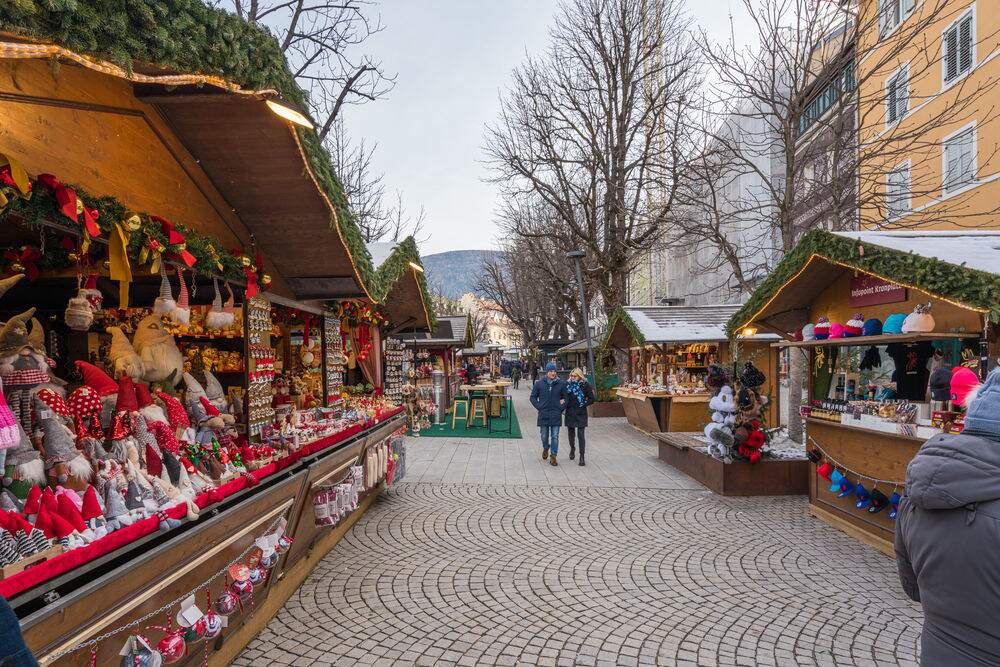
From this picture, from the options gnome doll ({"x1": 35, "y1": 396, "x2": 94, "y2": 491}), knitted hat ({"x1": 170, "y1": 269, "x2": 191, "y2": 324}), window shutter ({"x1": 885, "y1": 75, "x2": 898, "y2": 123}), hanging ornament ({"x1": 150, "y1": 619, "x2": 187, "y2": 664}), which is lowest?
hanging ornament ({"x1": 150, "y1": 619, "x2": 187, "y2": 664})

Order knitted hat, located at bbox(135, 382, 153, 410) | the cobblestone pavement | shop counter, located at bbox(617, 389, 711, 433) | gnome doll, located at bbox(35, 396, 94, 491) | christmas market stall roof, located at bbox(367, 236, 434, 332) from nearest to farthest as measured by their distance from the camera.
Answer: gnome doll, located at bbox(35, 396, 94, 491) → knitted hat, located at bbox(135, 382, 153, 410) → the cobblestone pavement → christmas market stall roof, located at bbox(367, 236, 434, 332) → shop counter, located at bbox(617, 389, 711, 433)

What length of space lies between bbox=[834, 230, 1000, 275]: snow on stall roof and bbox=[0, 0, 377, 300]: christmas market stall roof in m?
5.29

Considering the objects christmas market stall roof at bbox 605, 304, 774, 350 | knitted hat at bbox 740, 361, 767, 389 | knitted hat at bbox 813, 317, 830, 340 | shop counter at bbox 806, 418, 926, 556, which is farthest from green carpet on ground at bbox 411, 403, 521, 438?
knitted hat at bbox 813, 317, 830, 340

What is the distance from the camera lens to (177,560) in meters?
2.85

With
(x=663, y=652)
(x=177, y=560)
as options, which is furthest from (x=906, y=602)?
(x=177, y=560)

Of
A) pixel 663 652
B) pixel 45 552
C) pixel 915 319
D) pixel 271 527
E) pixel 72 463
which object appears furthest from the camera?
pixel 915 319

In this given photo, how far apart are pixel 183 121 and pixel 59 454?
8.22ft

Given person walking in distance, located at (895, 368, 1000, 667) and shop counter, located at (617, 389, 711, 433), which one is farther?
shop counter, located at (617, 389, 711, 433)

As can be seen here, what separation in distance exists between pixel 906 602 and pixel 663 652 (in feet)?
7.40

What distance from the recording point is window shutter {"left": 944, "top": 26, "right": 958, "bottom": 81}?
15.6m

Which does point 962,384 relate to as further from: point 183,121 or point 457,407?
point 457,407

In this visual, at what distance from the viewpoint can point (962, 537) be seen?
1.99 m

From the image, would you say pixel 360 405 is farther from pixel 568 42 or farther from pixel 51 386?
pixel 568 42

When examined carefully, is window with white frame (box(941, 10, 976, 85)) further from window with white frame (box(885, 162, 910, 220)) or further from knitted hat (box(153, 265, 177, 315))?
knitted hat (box(153, 265, 177, 315))
